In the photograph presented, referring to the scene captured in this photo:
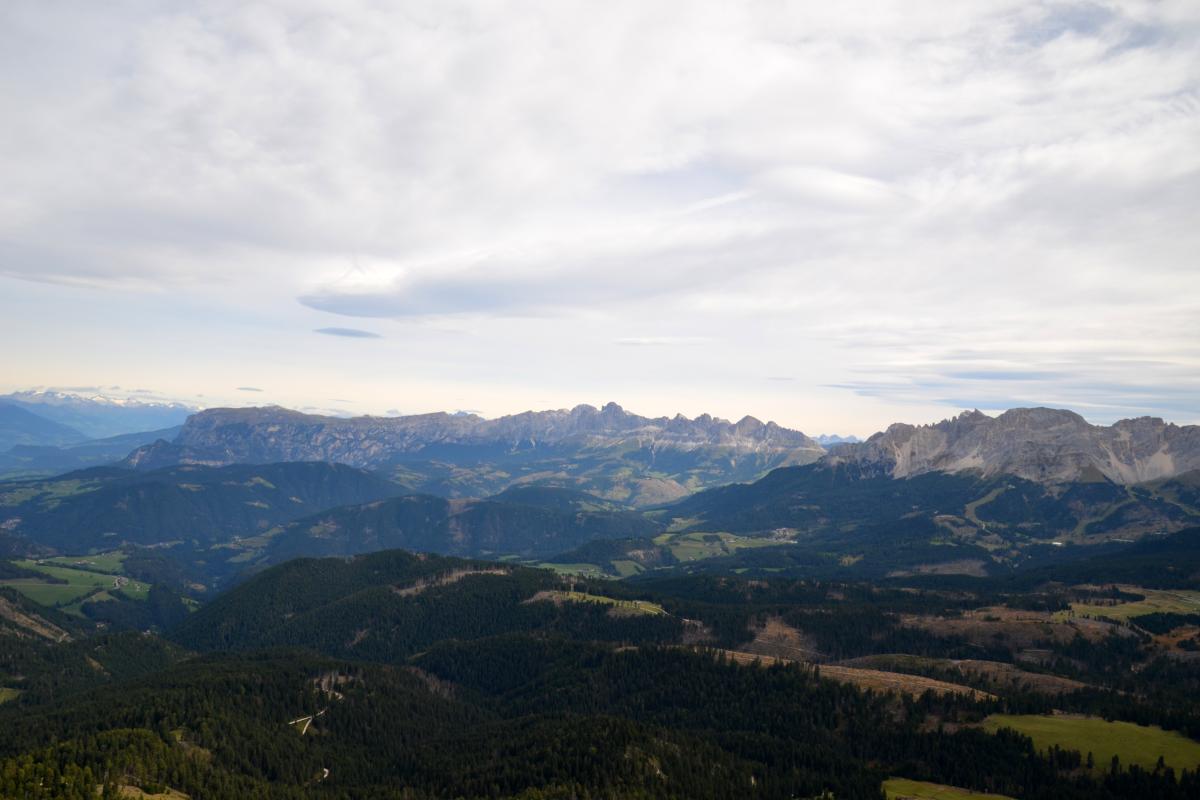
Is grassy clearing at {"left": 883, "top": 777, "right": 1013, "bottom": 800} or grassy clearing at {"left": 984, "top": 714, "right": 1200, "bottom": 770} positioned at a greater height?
grassy clearing at {"left": 984, "top": 714, "right": 1200, "bottom": 770}

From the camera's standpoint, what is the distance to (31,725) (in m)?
198

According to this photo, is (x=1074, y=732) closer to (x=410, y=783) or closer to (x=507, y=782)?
(x=507, y=782)

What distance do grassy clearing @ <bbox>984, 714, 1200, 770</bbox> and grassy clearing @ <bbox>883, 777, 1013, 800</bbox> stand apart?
2892 centimetres

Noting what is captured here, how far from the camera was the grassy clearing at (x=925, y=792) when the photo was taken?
512 ft

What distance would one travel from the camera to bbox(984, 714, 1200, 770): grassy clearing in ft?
543

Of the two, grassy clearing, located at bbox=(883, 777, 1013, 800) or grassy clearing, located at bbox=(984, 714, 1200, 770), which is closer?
grassy clearing, located at bbox=(883, 777, 1013, 800)

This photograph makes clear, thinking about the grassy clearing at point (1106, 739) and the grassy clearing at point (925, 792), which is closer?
the grassy clearing at point (925, 792)

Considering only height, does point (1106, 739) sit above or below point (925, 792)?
above

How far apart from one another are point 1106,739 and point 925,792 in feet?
175

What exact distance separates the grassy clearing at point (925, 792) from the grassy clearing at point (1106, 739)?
94.9 feet

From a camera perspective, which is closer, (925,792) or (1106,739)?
(925,792)

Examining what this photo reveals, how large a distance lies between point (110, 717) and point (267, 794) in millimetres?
55638

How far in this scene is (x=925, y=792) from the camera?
6393 inches

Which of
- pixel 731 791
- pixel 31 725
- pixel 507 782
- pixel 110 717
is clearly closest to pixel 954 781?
pixel 731 791
